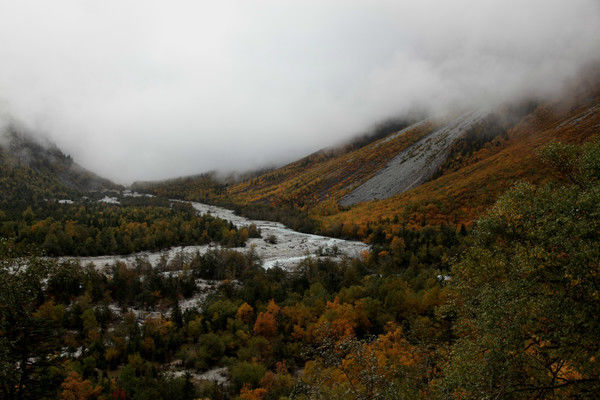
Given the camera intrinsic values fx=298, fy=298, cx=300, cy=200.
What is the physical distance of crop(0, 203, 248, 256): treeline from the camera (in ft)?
291

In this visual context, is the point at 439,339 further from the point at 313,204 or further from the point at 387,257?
the point at 313,204

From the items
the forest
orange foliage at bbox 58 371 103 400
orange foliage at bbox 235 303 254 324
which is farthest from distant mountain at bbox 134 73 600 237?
orange foliage at bbox 58 371 103 400

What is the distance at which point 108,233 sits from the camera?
323ft

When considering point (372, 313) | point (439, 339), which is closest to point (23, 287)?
point (439, 339)

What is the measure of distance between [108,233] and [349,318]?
8635cm

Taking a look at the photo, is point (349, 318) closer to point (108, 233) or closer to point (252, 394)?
point (252, 394)

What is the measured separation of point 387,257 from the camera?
85125 millimetres

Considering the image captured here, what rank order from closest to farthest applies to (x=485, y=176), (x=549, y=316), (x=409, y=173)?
(x=549, y=316) < (x=485, y=176) < (x=409, y=173)

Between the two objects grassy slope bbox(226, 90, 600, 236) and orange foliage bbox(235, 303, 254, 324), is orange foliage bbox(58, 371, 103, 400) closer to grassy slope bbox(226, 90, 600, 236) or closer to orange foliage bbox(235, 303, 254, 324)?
orange foliage bbox(235, 303, 254, 324)

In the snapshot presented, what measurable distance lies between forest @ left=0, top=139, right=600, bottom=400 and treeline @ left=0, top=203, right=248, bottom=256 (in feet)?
66.7

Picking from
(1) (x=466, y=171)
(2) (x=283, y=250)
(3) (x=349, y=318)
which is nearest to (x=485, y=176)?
(1) (x=466, y=171)

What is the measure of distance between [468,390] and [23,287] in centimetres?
1984

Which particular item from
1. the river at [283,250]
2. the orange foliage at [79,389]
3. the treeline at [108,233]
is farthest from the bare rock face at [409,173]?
the orange foliage at [79,389]

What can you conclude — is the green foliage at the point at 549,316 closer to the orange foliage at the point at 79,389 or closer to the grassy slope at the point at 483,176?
the orange foliage at the point at 79,389
